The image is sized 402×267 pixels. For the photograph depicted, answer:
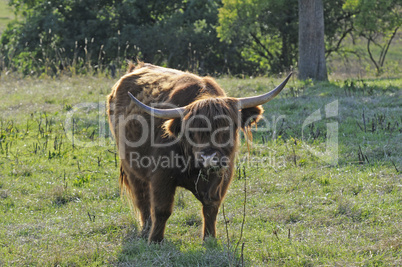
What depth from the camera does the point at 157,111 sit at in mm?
4500

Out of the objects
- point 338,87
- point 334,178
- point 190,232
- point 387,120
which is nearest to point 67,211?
point 190,232

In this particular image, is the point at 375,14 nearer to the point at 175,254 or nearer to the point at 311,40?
the point at 311,40

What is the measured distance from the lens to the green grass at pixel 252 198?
4359 millimetres

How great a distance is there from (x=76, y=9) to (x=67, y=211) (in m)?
16.5

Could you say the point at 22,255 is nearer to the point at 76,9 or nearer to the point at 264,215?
the point at 264,215

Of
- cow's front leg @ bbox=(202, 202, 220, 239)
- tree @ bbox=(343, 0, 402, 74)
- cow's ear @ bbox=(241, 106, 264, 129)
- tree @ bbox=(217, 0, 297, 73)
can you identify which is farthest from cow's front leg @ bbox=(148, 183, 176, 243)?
tree @ bbox=(217, 0, 297, 73)

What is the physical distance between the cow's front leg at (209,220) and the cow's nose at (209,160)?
81cm

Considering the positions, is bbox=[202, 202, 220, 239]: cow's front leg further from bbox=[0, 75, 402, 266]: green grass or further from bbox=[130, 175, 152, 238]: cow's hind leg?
bbox=[130, 175, 152, 238]: cow's hind leg

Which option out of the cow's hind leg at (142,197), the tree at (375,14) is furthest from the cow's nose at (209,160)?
the tree at (375,14)

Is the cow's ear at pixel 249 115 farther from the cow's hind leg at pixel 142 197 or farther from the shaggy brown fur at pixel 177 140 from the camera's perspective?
the cow's hind leg at pixel 142 197

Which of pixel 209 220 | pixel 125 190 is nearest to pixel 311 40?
pixel 125 190

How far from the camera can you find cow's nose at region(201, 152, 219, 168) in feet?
13.2

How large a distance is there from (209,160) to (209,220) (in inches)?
38.9

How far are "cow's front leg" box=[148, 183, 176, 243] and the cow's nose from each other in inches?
28.8
